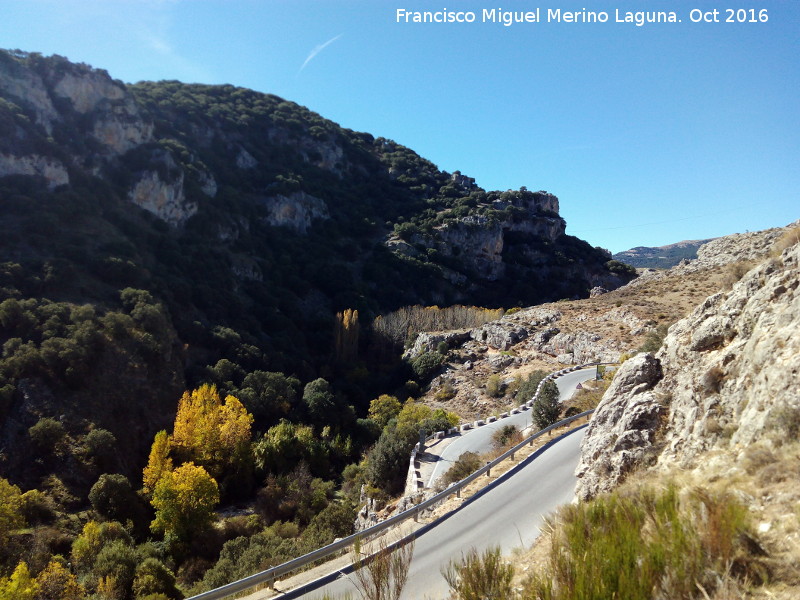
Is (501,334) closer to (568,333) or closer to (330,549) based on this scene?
(568,333)

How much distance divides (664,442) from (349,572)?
555 cm

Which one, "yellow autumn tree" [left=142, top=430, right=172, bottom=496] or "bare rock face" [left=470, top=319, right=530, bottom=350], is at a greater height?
"bare rock face" [left=470, top=319, right=530, bottom=350]

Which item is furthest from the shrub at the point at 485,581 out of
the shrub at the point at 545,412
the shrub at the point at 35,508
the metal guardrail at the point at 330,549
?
the shrub at the point at 35,508

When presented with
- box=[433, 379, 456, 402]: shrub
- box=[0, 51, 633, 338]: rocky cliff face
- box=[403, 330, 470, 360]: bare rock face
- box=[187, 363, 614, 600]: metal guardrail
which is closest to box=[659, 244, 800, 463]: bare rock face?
box=[187, 363, 614, 600]: metal guardrail

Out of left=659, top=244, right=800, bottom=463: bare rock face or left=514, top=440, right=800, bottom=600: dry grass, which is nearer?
left=514, top=440, right=800, bottom=600: dry grass

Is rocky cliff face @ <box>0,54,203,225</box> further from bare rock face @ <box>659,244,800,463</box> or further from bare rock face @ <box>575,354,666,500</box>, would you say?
bare rock face @ <box>659,244,800,463</box>

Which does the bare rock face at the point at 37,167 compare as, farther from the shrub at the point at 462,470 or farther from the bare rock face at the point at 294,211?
the shrub at the point at 462,470

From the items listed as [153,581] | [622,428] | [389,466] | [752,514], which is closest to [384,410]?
[389,466]

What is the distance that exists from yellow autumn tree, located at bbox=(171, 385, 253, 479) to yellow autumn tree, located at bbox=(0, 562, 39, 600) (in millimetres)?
12899

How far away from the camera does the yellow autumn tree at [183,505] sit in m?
19.4

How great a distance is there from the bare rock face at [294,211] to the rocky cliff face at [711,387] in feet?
247

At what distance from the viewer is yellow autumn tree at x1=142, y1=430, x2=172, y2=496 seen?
2309 cm

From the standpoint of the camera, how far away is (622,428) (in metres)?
7.22

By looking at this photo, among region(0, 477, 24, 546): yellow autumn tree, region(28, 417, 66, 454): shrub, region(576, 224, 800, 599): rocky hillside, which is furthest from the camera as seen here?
region(28, 417, 66, 454): shrub
